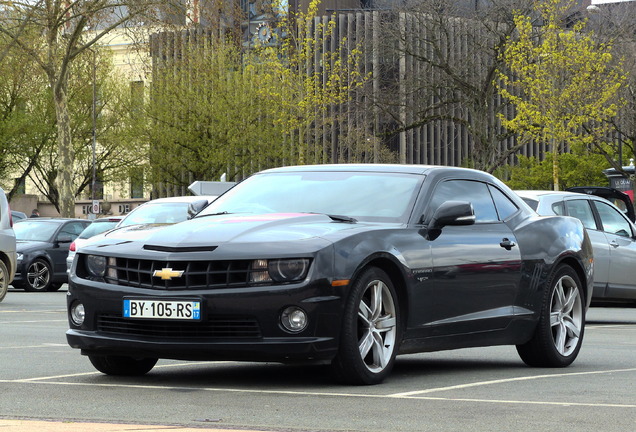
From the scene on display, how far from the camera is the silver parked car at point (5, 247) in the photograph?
830 inches

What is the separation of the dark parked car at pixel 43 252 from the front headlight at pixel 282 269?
21242mm

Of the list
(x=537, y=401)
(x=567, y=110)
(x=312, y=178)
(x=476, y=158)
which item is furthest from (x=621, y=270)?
(x=476, y=158)

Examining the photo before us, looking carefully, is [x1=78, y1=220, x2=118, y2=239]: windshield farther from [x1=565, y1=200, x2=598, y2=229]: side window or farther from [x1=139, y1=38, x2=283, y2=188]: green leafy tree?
[x1=139, y1=38, x2=283, y2=188]: green leafy tree

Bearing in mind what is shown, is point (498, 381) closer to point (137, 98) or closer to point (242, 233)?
point (242, 233)

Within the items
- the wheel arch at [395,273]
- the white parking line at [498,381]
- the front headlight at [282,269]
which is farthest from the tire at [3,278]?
the front headlight at [282,269]

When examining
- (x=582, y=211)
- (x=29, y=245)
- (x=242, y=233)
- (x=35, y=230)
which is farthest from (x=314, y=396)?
(x=35, y=230)

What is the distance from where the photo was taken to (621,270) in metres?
19.0

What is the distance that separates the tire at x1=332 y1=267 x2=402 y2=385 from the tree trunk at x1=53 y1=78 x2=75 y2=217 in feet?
134

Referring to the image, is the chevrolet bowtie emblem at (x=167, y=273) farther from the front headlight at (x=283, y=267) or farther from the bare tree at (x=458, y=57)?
the bare tree at (x=458, y=57)

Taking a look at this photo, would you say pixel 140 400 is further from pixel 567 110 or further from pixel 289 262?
pixel 567 110

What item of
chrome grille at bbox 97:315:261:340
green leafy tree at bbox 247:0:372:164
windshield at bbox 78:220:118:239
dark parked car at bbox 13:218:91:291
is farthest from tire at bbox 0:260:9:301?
green leafy tree at bbox 247:0:372:164

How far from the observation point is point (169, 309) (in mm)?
8375

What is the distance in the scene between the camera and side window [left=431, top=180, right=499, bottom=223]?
10.1 meters

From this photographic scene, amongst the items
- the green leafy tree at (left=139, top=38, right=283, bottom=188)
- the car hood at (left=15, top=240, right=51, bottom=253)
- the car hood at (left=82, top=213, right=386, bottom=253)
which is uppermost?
the green leafy tree at (left=139, top=38, right=283, bottom=188)
